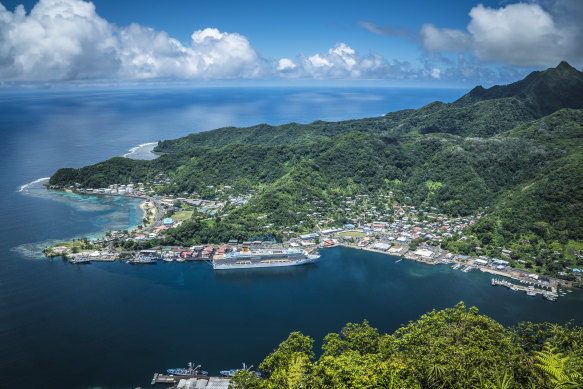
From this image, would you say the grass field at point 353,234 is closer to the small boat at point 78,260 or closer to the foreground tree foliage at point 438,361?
the foreground tree foliage at point 438,361

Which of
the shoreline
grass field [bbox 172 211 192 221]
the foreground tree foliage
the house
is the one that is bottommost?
the shoreline

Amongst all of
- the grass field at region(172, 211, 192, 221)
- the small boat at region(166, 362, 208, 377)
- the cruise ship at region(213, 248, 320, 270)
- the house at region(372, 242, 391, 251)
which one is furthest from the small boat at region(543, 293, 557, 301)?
the grass field at region(172, 211, 192, 221)

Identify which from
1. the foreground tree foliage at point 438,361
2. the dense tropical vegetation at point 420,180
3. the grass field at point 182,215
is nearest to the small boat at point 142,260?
the dense tropical vegetation at point 420,180

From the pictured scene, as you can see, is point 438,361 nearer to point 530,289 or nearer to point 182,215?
point 530,289

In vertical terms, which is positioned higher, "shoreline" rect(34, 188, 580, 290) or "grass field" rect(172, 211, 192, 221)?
"grass field" rect(172, 211, 192, 221)

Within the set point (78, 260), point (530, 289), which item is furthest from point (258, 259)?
point (530, 289)

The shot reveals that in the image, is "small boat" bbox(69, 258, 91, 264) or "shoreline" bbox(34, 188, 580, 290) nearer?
"shoreline" bbox(34, 188, 580, 290)

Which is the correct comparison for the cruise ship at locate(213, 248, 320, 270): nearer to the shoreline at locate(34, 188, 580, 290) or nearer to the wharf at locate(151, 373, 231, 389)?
the shoreline at locate(34, 188, 580, 290)
